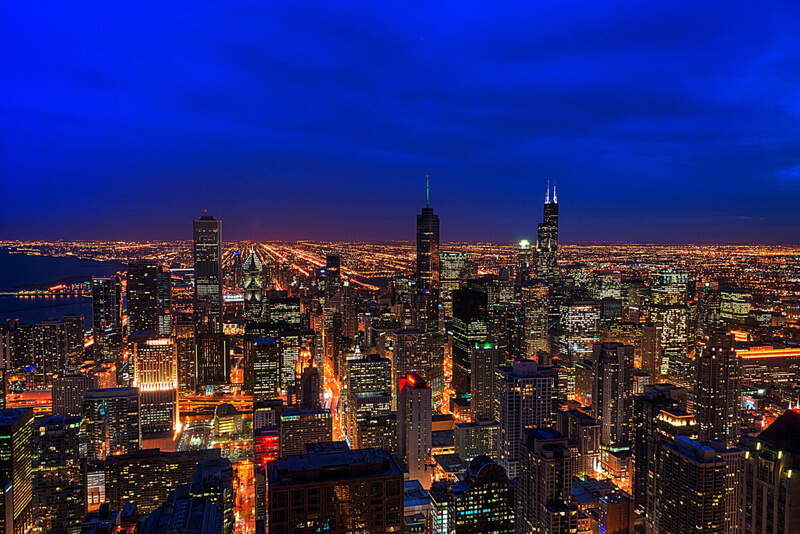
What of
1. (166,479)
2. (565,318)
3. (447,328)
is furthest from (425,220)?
(166,479)

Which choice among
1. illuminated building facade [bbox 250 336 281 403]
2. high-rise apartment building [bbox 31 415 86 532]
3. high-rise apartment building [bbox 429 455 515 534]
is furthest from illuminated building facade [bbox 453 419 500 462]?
high-rise apartment building [bbox 31 415 86 532]

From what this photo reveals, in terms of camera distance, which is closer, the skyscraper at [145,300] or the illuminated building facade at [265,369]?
the illuminated building facade at [265,369]

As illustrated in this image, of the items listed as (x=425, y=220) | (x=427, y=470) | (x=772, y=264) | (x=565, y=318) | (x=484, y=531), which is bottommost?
(x=427, y=470)

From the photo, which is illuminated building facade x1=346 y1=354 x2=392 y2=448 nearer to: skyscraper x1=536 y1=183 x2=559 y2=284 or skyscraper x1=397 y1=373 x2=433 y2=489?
skyscraper x1=397 y1=373 x2=433 y2=489

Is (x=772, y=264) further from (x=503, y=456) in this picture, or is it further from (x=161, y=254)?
(x=161, y=254)

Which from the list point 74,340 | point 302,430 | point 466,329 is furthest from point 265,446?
point 74,340

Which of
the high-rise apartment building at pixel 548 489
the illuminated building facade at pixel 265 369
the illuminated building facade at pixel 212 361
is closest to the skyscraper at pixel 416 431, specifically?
the high-rise apartment building at pixel 548 489

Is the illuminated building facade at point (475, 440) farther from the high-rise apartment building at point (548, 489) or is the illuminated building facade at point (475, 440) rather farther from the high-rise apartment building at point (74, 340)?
the high-rise apartment building at point (74, 340)
